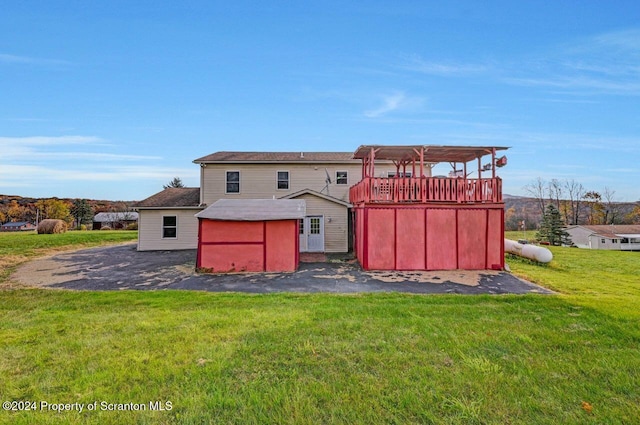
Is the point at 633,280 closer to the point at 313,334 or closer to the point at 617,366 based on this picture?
the point at 617,366

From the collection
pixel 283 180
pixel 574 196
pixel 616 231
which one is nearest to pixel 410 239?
pixel 283 180

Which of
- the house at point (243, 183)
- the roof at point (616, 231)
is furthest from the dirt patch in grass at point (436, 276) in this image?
the roof at point (616, 231)

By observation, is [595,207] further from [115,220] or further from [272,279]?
[115,220]

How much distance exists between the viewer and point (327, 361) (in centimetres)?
364

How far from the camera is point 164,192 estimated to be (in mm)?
18906

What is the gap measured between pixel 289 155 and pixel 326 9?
838cm

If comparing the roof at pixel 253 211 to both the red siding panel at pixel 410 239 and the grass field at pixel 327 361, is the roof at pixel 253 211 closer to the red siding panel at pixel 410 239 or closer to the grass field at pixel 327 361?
the red siding panel at pixel 410 239

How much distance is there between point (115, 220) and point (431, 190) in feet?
151

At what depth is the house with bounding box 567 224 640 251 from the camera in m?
33.7

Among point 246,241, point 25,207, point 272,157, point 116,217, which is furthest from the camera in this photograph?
point 25,207

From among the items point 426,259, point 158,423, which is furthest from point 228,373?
point 426,259

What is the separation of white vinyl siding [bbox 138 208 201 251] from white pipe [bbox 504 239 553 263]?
18076mm

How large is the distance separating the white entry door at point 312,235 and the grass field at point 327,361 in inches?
349

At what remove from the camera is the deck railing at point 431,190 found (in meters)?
11.2
